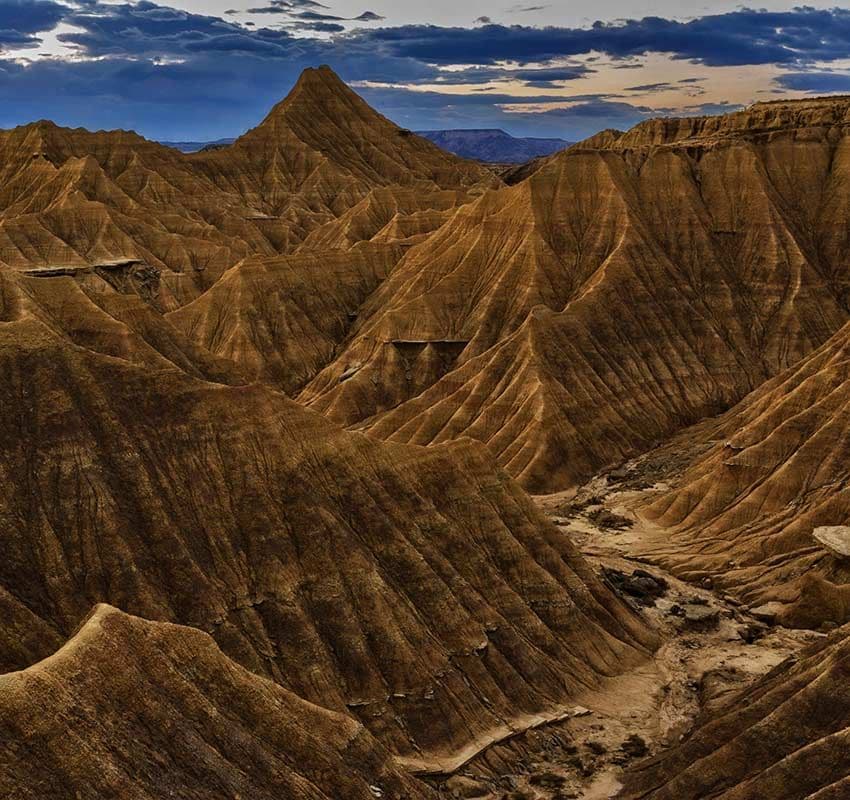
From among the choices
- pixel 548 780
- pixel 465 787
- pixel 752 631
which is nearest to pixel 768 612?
pixel 752 631

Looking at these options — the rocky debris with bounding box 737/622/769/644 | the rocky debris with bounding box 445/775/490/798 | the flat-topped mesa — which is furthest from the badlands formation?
the flat-topped mesa

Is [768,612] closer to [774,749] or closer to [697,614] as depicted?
[697,614]

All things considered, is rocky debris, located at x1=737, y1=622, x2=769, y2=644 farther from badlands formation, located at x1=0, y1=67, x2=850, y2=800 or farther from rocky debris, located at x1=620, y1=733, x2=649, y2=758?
rocky debris, located at x1=620, y1=733, x2=649, y2=758

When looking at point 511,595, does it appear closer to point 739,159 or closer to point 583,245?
point 583,245

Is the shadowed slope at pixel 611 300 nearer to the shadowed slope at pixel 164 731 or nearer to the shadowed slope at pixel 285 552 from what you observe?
the shadowed slope at pixel 285 552

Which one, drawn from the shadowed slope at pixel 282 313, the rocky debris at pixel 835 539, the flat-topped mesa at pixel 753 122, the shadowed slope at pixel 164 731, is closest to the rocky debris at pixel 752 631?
the rocky debris at pixel 835 539

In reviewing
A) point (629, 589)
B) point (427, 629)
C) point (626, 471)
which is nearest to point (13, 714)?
point (427, 629)

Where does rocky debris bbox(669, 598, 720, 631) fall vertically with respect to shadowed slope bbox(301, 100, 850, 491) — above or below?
below
